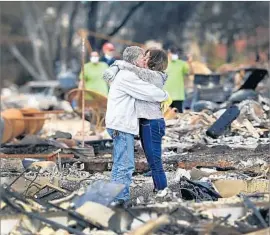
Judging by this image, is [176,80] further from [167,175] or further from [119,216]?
[119,216]

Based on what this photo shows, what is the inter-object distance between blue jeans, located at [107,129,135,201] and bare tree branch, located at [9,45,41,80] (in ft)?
118

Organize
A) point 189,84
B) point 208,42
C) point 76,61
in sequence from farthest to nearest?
1. point 208,42
2. point 76,61
3. point 189,84

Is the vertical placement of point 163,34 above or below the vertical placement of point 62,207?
above

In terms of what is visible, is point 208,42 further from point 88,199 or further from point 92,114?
point 88,199

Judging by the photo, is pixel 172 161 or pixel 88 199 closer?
pixel 88 199

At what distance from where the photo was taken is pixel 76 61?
4391 centimetres

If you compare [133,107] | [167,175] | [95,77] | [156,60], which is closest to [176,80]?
[95,77]

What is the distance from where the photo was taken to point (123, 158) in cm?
833

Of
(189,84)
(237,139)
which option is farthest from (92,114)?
(189,84)

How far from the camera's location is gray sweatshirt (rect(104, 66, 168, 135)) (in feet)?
26.8

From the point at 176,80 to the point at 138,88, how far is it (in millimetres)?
7951

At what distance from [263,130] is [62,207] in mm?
7548

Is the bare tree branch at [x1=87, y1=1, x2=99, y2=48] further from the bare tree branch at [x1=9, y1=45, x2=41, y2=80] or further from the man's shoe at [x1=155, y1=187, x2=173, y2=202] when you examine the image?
the man's shoe at [x1=155, y1=187, x2=173, y2=202]

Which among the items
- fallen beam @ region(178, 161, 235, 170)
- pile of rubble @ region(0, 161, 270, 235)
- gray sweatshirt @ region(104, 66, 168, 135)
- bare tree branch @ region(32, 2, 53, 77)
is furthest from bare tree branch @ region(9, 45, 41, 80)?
pile of rubble @ region(0, 161, 270, 235)
